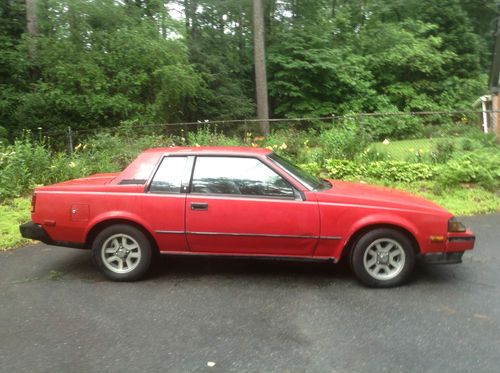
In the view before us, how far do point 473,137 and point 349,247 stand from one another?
28.3 feet

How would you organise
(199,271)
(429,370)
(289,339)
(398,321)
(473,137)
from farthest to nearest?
1. (473,137)
2. (199,271)
3. (398,321)
4. (289,339)
5. (429,370)

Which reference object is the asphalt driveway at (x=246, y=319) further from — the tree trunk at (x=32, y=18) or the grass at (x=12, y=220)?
the tree trunk at (x=32, y=18)

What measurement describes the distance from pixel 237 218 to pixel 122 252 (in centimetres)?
130

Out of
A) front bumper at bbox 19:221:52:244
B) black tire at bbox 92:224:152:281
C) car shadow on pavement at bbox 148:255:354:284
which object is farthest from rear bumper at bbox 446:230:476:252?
front bumper at bbox 19:221:52:244

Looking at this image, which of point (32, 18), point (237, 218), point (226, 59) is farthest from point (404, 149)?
point (226, 59)

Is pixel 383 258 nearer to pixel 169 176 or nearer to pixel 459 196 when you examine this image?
pixel 169 176

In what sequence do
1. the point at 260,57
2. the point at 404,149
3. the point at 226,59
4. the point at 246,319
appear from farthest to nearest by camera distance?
the point at 226,59
the point at 260,57
the point at 404,149
the point at 246,319

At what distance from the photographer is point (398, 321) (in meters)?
3.86

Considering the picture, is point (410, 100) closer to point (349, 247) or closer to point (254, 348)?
point (349, 247)

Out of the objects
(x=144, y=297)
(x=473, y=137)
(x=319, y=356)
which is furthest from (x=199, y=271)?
(x=473, y=137)

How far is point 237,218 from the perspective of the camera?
4.64m

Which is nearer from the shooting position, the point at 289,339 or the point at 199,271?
the point at 289,339

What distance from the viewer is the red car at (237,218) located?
4.54 metres

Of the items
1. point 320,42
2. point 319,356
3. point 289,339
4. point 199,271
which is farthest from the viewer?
point 320,42
